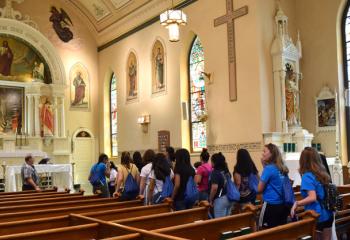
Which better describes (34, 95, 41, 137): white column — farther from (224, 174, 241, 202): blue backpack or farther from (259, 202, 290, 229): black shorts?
(259, 202, 290, 229): black shorts

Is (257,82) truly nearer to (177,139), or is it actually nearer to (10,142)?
(177,139)

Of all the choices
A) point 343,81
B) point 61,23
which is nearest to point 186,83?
point 343,81

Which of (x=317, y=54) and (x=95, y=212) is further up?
(x=317, y=54)

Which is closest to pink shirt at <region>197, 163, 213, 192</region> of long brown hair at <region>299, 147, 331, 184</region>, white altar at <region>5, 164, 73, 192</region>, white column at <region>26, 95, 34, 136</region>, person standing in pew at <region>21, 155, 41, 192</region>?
long brown hair at <region>299, 147, 331, 184</region>

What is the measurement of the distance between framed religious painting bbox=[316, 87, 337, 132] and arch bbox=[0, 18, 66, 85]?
393 inches

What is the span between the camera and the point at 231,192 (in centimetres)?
582

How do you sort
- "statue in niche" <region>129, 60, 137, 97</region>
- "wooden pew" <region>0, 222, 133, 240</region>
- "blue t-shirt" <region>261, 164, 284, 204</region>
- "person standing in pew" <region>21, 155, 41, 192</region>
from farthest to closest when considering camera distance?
"statue in niche" <region>129, 60, 137, 97</region> → "person standing in pew" <region>21, 155, 41, 192</region> → "blue t-shirt" <region>261, 164, 284, 204</region> → "wooden pew" <region>0, 222, 133, 240</region>

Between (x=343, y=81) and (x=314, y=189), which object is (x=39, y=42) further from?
(x=314, y=189)

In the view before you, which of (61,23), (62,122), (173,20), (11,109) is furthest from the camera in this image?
(61,23)

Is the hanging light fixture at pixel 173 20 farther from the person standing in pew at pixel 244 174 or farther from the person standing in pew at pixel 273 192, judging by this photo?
the person standing in pew at pixel 273 192

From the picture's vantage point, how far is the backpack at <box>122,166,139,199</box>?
682cm

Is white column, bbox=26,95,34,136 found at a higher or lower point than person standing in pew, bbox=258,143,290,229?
higher

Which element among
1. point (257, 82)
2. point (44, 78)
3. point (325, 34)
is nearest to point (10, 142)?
point (44, 78)

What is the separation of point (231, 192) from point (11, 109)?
1216cm
